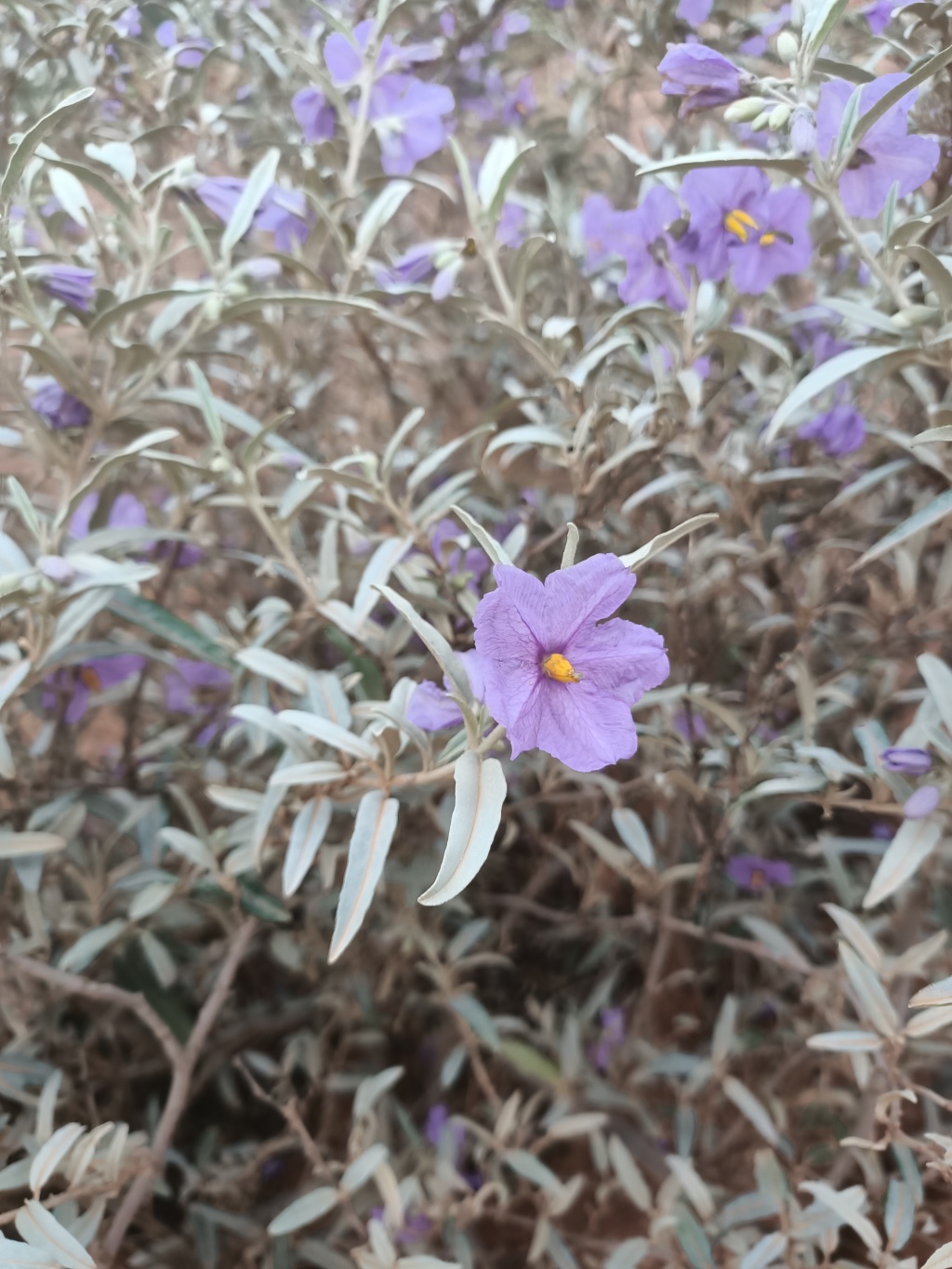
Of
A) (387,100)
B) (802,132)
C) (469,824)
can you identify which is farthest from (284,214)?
(469,824)

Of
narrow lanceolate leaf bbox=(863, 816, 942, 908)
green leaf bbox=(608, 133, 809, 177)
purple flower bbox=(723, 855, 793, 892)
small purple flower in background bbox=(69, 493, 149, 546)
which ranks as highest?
green leaf bbox=(608, 133, 809, 177)

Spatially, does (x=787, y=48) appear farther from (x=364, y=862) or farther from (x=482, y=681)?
(x=364, y=862)

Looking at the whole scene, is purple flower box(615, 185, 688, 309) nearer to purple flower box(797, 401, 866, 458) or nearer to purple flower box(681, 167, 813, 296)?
purple flower box(681, 167, 813, 296)

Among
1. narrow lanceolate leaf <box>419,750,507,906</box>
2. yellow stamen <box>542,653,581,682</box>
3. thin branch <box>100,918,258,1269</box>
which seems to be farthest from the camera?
thin branch <box>100,918,258,1269</box>

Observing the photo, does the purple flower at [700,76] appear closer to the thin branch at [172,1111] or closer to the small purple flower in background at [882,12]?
the small purple flower in background at [882,12]

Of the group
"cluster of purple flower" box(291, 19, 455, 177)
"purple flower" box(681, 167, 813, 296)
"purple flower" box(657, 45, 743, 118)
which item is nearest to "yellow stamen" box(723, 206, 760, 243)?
"purple flower" box(681, 167, 813, 296)

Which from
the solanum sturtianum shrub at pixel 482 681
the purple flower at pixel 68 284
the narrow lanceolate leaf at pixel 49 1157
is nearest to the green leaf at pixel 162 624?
the solanum sturtianum shrub at pixel 482 681

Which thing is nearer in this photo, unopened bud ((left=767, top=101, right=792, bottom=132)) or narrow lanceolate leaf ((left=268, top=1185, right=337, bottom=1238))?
unopened bud ((left=767, top=101, right=792, bottom=132))

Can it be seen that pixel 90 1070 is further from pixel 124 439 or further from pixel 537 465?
pixel 537 465

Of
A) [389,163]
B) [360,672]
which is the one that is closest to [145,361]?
[360,672]
